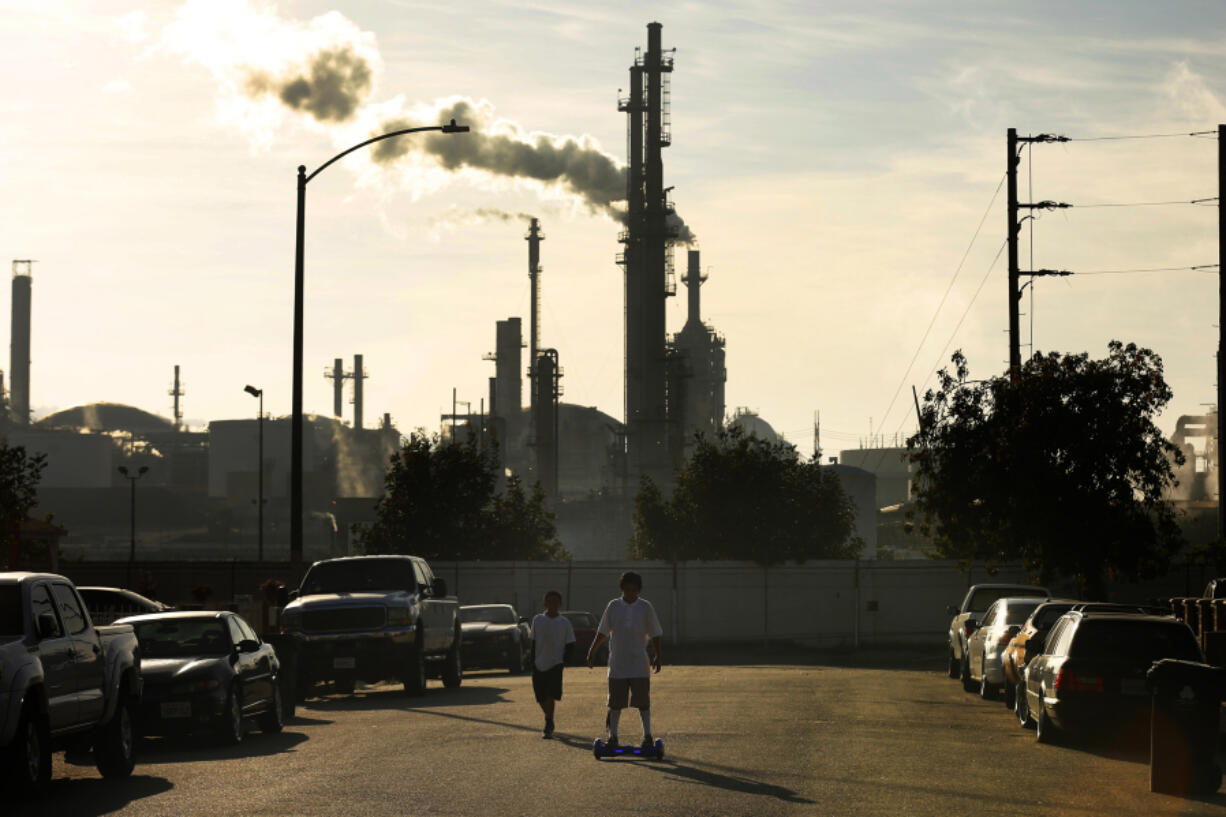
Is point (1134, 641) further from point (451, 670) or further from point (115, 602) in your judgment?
point (115, 602)

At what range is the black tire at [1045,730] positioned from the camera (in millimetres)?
18672

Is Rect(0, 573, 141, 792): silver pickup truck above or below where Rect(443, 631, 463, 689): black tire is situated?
above

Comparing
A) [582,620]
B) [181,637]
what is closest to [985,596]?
[582,620]

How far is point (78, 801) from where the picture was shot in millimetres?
13656

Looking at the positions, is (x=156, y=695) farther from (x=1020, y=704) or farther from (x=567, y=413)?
(x=567, y=413)

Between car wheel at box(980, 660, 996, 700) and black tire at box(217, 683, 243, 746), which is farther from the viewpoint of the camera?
car wheel at box(980, 660, 996, 700)

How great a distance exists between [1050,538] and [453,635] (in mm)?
16196

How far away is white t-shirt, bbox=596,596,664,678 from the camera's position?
16.4 m

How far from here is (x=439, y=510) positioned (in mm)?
67312

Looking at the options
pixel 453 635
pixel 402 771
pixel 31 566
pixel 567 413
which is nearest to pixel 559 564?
pixel 31 566

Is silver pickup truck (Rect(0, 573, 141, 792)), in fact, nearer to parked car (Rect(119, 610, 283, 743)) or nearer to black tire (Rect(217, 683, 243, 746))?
parked car (Rect(119, 610, 283, 743))

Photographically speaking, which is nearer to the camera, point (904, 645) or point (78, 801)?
point (78, 801)

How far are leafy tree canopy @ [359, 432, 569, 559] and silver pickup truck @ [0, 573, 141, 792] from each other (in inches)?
1956

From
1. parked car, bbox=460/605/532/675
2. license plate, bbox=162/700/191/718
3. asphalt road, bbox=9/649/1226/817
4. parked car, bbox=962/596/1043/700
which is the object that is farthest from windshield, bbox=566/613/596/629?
license plate, bbox=162/700/191/718
